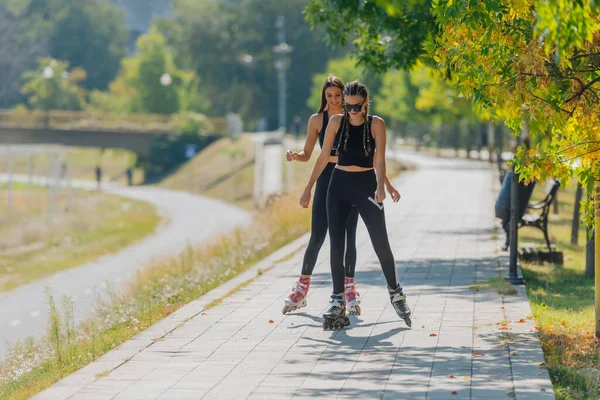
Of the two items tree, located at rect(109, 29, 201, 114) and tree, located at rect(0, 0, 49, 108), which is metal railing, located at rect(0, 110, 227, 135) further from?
tree, located at rect(0, 0, 49, 108)

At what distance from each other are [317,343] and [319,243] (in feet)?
4.69

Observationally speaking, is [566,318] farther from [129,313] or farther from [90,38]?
[90,38]

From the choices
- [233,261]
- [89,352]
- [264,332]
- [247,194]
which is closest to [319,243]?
[264,332]

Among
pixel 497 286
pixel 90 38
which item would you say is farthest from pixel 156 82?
pixel 497 286

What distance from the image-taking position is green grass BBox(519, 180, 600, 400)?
23.6ft

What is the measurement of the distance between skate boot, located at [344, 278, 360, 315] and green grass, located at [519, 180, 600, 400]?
4.53 ft

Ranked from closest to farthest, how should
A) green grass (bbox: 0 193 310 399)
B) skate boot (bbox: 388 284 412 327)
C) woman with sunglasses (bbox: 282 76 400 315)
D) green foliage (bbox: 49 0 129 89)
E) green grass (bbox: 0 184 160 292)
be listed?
green grass (bbox: 0 193 310 399) → skate boot (bbox: 388 284 412 327) → woman with sunglasses (bbox: 282 76 400 315) → green grass (bbox: 0 184 160 292) → green foliage (bbox: 49 0 129 89)

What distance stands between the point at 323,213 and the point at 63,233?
1550 inches

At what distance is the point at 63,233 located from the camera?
47.7 metres

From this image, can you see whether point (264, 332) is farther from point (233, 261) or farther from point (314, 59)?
point (314, 59)

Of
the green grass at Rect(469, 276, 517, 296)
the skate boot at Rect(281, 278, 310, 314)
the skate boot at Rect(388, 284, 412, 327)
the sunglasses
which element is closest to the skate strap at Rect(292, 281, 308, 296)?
the skate boot at Rect(281, 278, 310, 314)

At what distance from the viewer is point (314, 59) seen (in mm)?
98938

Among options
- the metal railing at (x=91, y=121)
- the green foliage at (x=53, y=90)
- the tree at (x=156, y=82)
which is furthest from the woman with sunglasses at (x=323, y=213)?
the green foliage at (x=53, y=90)

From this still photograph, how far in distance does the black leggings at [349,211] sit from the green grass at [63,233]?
22562 mm
